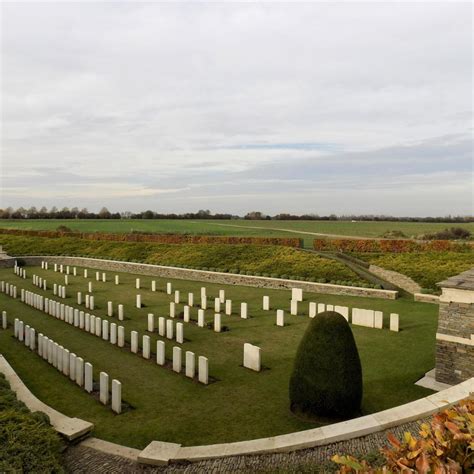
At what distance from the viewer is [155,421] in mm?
8469

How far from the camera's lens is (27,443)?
5812mm

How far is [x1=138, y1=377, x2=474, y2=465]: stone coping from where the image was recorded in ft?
20.8

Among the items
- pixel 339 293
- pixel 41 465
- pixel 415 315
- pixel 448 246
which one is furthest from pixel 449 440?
pixel 448 246

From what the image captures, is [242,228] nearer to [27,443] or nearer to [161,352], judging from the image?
[161,352]

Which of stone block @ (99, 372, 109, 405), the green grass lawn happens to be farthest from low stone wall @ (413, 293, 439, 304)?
stone block @ (99, 372, 109, 405)

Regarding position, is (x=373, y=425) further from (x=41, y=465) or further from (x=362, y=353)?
(x=362, y=353)

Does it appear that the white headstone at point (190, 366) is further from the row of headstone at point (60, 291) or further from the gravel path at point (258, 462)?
the row of headstone at point (60, 291)

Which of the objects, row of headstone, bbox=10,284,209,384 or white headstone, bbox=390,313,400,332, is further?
white headstone, bbox=390,313,400,332

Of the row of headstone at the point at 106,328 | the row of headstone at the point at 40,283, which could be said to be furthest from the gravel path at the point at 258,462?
the row of headstone at the point at 40,283

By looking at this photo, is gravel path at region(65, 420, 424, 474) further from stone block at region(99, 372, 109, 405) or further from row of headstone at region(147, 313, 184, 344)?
row of headstone at region(147, 313, 184, 344)

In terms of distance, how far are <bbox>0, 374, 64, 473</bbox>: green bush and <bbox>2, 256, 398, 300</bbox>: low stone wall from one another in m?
17.8

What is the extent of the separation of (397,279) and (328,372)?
58.1ft

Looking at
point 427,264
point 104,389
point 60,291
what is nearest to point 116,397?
point 104,389

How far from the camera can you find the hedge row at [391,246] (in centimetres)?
2748
